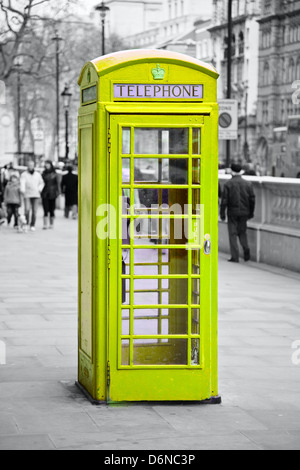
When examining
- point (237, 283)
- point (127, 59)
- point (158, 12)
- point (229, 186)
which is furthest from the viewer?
point (158, 12)

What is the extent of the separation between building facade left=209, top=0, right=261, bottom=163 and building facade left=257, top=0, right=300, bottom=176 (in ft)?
4.40

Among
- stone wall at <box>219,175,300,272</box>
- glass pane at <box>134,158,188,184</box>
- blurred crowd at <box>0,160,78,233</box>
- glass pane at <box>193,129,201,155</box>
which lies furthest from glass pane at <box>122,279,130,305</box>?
blurred crowd at <box>0,160,78,233</box>

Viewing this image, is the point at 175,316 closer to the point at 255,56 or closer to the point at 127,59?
the point at 127,59

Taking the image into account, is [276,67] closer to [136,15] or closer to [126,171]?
[136,15]

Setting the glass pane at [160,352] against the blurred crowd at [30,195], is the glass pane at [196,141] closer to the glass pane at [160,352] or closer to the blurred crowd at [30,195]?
the glass pane at [160,352]

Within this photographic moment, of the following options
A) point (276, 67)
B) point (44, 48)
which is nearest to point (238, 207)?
point (44, 48)

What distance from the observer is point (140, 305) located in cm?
632

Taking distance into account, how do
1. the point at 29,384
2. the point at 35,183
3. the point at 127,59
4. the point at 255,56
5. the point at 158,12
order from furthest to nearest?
the point at 158,12 < the point at 255,56 < the point at 35,183 < the point at 29,384 < the point at 127,59

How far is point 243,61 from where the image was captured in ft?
344

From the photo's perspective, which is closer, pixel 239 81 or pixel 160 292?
pixel 160 292

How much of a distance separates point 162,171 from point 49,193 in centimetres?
1762

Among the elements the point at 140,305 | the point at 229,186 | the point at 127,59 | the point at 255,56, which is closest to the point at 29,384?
the point at 140,305

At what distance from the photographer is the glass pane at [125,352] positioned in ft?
20.7

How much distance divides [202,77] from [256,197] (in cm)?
1055
